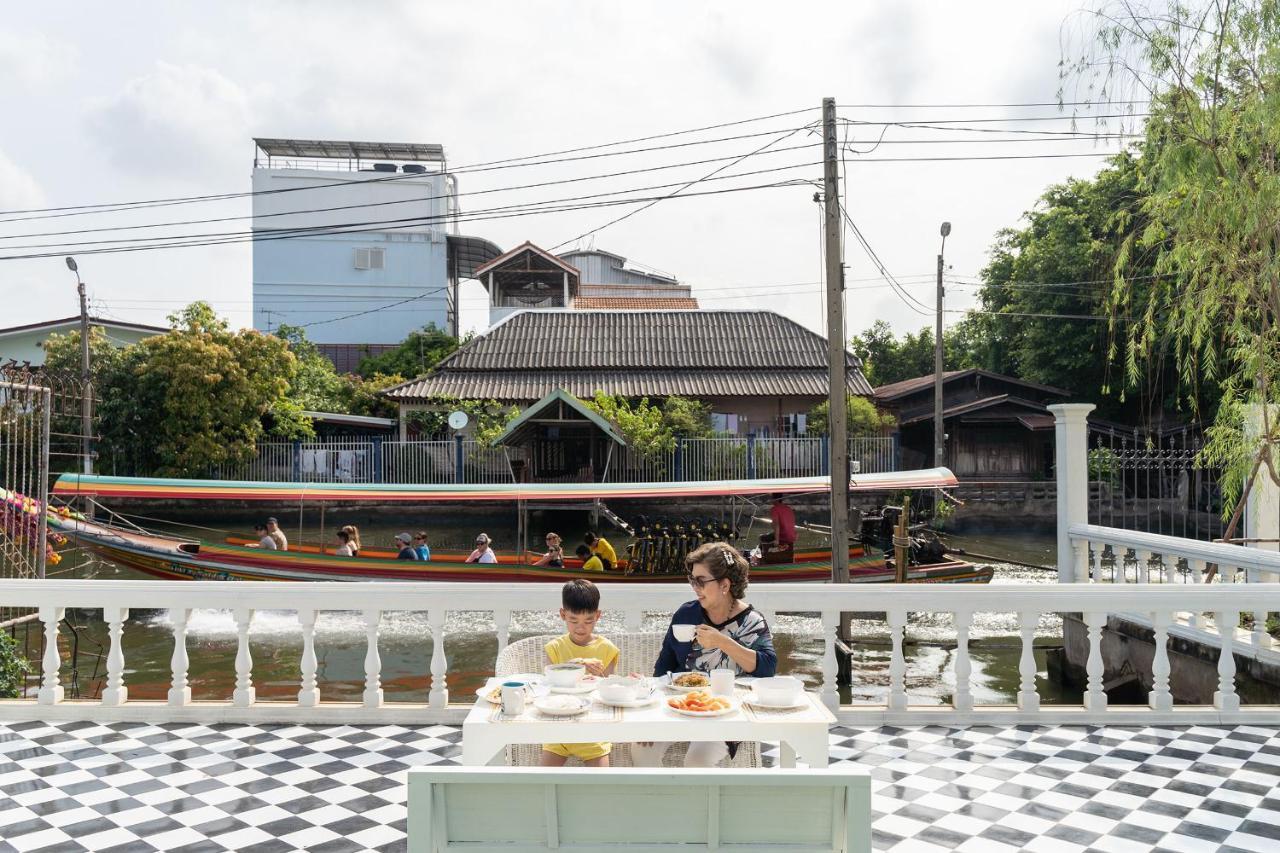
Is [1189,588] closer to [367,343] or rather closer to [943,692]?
[943,692]

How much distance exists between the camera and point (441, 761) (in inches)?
173

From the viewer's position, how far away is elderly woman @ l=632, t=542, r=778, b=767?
3.55 m

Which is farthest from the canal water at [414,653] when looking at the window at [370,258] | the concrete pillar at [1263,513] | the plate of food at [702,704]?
the window at [370,258]

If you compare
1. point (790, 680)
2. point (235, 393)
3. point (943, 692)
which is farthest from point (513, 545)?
point (790, 680)

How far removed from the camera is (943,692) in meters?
11.2

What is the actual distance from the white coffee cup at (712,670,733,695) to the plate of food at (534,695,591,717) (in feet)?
1.40

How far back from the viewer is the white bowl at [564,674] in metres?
3.28

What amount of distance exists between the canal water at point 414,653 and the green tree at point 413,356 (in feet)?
45.7

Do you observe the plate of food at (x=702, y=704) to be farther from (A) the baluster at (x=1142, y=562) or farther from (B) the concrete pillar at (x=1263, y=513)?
(B) the concrete pillar at (x=1263, y=513)

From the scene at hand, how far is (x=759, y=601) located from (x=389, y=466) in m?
20.9

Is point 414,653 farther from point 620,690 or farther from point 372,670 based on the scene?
point 620,690

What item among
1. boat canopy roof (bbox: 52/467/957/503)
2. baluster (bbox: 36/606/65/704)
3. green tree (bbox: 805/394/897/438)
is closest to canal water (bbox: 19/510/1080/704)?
boat canopy roof (bbox: 52/467/957/503)

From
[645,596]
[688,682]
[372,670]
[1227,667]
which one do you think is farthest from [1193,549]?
[372,670]

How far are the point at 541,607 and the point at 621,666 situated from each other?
3.23ft
